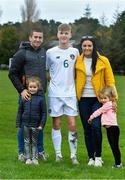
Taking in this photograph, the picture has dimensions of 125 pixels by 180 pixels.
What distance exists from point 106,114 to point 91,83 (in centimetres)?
58

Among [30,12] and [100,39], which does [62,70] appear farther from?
[30,12]

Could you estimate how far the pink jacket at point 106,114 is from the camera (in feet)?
29.0

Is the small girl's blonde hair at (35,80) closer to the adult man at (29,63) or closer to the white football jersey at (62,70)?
the adult man at (29,63)

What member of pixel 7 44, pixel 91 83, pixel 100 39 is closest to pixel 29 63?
pixel 91 83

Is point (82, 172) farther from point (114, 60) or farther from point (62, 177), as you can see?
point (114, 60)

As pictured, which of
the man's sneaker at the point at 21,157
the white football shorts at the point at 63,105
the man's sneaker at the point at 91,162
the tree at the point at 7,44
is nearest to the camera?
the man's sneaker at the point at 91,162

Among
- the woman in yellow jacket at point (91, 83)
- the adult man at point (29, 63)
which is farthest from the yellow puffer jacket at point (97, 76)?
the adult man at point (29, 63)

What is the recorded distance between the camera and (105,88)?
29.3ft

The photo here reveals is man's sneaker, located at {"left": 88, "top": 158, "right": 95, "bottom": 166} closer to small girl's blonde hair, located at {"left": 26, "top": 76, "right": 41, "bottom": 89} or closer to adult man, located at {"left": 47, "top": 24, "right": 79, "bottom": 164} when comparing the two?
adult man, located at {"left": 47, "top": 24, "right": 79, "bottom": 164}

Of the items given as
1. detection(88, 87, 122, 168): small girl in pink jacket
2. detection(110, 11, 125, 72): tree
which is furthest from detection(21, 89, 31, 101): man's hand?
detection(110, 11, 125, 72): tree

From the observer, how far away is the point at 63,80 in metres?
9.13

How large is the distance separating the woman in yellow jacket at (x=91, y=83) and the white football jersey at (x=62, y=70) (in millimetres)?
124

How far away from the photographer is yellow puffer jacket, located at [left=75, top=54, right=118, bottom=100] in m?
8.97

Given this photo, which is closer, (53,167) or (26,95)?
(53,167)
